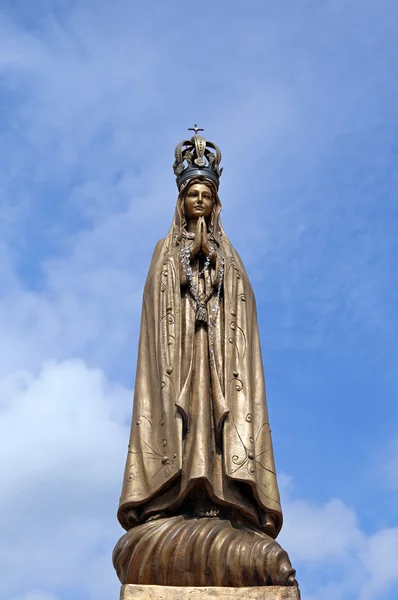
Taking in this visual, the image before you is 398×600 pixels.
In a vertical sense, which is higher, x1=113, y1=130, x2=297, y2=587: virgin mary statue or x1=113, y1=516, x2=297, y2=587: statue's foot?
x1=113, y1=130, x2=297, y2=587: virgin mary statue

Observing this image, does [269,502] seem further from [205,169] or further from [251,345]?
[205,169]

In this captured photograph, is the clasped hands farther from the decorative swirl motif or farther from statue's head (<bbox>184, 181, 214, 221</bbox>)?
the decorative swirl motif

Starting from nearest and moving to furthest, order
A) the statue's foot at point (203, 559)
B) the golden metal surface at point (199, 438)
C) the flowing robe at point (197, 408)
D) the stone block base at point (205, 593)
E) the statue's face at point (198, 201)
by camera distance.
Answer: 1. the stone block base at point (205, 593)
2. the statue's foot at point (203, 559)
3. the golden metal surface at point (199, 438)
4. the flowing robe at point (197, 408)
5. the statue's face at point (198, 201)

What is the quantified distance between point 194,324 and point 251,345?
2.38 feet

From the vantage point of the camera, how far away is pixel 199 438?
10016mm

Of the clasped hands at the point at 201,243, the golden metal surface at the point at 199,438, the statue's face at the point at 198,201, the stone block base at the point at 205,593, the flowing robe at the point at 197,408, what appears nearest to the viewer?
the stone block base at the point at 205,593

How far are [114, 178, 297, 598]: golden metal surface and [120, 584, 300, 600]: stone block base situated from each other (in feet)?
0.35

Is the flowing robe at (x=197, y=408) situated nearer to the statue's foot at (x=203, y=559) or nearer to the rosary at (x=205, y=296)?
the rosary at (x=205, y=296)

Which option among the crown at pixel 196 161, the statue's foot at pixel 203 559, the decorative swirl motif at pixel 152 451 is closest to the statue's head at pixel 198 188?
the crown at pixel 196 161

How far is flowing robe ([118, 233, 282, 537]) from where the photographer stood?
9.88 metres

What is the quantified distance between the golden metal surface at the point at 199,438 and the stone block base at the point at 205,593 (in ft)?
0.35

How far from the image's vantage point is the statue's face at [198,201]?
1193 centimetres

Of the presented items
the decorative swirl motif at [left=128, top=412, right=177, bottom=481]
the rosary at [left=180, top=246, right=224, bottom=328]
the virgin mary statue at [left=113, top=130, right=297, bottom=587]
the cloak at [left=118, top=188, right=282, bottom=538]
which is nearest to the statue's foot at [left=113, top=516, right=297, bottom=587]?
the virgin mary statue at [left=113, top=130, right=297, bottom=587]

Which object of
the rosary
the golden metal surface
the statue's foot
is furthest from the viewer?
the rosary
